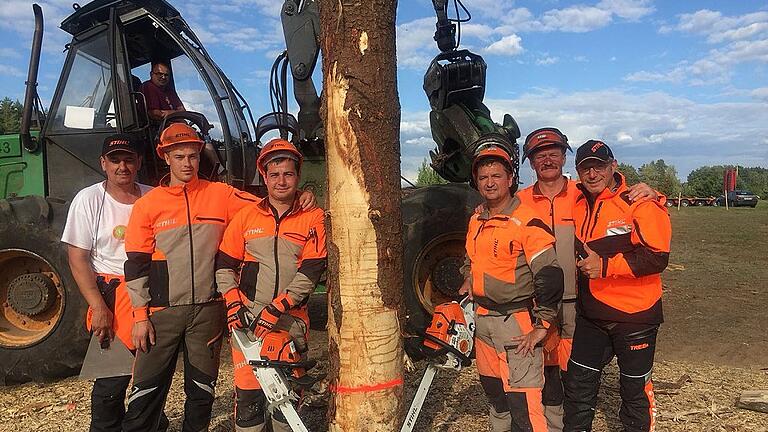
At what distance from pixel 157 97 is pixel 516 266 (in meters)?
3.83

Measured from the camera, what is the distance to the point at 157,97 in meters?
5.25

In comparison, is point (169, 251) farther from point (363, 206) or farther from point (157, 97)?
point (157, 97)

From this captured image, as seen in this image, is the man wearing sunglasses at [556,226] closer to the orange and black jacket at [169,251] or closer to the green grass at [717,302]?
the orange and black jacket at [169,251]

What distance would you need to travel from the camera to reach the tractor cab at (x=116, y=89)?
16.5ft

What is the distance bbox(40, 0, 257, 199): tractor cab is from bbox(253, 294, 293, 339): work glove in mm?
2715

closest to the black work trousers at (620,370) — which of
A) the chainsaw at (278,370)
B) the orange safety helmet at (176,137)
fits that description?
the chainsaw at (278,370)

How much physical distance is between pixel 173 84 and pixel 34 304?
2.29 meters

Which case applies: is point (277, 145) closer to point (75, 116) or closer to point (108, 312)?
point (108, 312)

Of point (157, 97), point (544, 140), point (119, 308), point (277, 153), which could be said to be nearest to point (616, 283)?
point (544, 140)

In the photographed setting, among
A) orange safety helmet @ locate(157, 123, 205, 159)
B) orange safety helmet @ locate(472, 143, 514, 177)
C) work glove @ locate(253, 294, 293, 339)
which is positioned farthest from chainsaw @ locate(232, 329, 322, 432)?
orange safety helmet @ locate(472, 143, 514, 177)

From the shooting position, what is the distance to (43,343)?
465cm

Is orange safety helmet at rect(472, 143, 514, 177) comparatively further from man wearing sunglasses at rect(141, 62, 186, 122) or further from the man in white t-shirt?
man wearing sunglasses at rect(141, 62, 186, 122)

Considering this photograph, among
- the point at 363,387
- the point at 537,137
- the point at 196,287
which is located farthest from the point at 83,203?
the point at 537,137

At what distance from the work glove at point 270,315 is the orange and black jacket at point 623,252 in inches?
64.0
